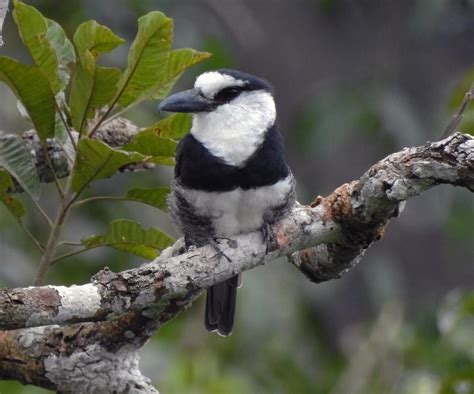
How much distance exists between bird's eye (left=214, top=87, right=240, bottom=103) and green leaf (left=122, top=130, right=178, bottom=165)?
0.95ft

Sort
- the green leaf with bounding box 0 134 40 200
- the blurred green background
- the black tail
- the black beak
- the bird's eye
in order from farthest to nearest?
the blurred green background, the black tail, the bird's eye, the black beak, the green leaf with bounding box 0 134 40 200

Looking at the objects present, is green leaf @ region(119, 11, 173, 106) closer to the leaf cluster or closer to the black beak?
the leaf cluster

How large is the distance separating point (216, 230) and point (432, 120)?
2419 millimetres

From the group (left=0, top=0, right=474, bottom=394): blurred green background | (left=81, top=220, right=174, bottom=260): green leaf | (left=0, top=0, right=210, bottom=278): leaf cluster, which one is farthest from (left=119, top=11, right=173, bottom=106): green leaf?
(left=0, top=0, right=474, bottom=394): blurred green background

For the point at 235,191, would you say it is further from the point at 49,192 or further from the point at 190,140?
the point at 49,192

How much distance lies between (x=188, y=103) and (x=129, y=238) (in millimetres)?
418

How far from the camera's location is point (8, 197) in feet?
9.89

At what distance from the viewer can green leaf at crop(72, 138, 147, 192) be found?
274cm

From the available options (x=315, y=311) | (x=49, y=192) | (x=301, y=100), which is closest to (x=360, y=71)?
(x=301, y=100)

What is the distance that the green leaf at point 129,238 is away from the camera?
3.05 meters

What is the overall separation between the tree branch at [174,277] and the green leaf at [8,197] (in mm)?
336

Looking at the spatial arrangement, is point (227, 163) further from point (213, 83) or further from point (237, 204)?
point (213, 83)

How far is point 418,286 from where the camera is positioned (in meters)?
6.87

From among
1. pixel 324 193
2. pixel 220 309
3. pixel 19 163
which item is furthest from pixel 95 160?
pixel 324 193
